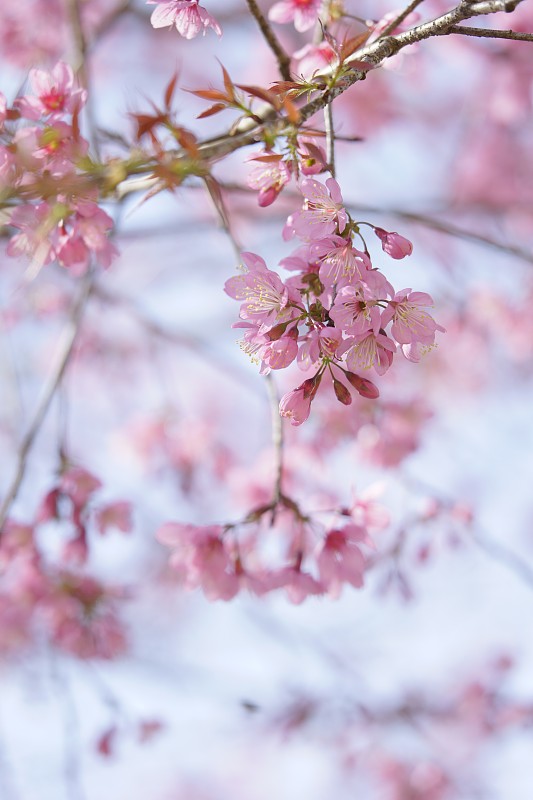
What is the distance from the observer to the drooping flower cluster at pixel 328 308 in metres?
1.22

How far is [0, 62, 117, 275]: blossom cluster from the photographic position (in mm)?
1197

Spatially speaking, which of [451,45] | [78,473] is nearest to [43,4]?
[451,45]

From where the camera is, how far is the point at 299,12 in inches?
68.4

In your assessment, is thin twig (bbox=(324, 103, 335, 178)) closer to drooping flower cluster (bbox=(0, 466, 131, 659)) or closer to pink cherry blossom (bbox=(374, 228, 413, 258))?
pink cherry blossom (bbox=(374, 228, 413, 258))

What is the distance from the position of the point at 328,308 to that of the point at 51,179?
19.0 inches

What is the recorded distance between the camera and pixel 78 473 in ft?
7.12

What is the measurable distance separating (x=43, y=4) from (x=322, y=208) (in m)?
3.43

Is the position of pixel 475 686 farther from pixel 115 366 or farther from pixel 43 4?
pixel 43 4

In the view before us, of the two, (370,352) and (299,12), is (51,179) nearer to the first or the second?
(370,352)

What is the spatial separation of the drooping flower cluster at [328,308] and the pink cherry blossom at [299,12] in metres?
0.68

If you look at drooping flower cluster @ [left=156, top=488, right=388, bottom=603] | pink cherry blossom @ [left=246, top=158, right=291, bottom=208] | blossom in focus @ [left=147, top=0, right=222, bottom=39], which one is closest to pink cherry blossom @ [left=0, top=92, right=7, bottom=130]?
blossom in focus @ [left=147, top=0, right=222, bottom=39]

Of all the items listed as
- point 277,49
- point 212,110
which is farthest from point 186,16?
point 212,110

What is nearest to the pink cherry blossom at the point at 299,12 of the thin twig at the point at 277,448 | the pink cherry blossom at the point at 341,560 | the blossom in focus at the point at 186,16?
the blossom in focus at the point at 186,16

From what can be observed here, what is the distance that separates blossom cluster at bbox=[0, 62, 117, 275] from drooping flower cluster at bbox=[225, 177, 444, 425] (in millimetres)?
320
